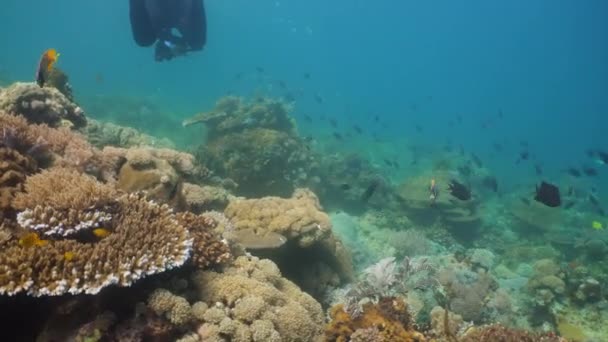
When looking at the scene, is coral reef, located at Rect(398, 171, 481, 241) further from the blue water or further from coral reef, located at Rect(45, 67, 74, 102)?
the blue water

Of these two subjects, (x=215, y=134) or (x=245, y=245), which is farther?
(x=215, y=134)

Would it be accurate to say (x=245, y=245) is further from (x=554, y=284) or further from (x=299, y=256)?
(x=554, y=284)

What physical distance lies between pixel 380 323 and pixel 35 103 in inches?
267

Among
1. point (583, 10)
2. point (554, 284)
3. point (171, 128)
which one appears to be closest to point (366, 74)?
point (583, 10)

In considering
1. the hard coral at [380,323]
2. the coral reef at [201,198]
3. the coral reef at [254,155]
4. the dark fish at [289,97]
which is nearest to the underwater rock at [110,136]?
the coral reef at [254,155]

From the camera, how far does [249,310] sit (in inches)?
192

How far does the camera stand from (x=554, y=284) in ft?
34.2

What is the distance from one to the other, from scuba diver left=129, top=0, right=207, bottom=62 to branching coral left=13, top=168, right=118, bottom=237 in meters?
4.14

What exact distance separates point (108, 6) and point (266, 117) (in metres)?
198

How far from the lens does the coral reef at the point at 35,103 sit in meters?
7.56

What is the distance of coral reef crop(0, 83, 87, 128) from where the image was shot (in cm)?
756

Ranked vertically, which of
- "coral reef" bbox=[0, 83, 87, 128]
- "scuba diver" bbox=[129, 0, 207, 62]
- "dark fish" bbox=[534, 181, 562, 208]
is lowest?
"dark fish" bbox=[534, 181, 562, 208]

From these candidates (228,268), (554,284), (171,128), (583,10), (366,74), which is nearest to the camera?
(228,268)

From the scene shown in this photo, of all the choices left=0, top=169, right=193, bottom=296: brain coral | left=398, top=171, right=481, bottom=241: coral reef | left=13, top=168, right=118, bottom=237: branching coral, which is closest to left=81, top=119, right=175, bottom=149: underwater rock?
left=13, top=168, right=118, bottom=237: branching coral
